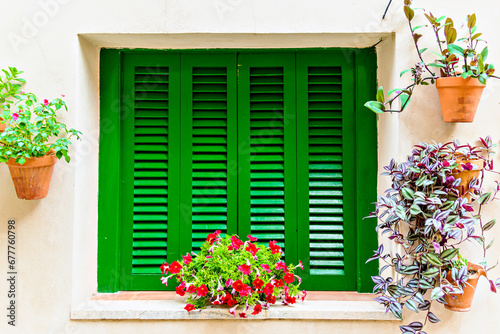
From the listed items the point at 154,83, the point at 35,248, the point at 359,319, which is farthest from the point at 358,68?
the point at 35,248

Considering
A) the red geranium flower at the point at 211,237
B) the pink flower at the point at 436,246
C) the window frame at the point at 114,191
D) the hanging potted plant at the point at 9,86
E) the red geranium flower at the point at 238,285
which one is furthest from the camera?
the window frame at the point at 114,191

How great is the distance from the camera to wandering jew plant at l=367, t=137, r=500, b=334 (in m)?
2.15

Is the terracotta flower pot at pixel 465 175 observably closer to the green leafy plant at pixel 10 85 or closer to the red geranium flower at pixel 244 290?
the red geranium flower at pixel 244 290

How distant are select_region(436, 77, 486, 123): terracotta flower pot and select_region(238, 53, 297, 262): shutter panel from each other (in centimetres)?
91

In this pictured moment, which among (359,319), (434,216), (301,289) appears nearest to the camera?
(434,216)

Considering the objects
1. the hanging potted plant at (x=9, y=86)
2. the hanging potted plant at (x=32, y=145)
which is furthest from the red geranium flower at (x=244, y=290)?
the hanging potted plant at (x=9, y=86)

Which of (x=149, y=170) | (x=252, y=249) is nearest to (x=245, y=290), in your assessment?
(x=252, y=249)

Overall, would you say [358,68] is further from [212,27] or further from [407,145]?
[212,27]

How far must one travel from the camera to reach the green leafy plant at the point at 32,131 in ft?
7.11

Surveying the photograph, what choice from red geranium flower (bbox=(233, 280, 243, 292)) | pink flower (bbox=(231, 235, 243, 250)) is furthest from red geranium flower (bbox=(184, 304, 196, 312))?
pink flower (bbox=(231, 235, 243, 250))

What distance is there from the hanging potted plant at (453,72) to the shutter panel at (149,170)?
1300mm

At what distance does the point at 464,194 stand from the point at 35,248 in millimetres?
2505

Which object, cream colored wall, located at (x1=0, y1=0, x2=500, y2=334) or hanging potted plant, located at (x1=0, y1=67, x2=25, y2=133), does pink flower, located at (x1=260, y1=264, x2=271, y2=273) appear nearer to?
cream colored wall, located at (x1=0, y1=0, x2=500, y2=334)

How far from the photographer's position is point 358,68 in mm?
2697
